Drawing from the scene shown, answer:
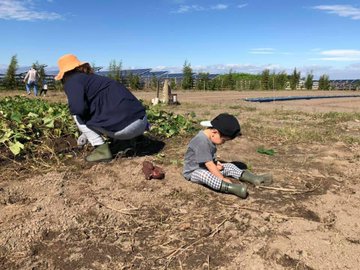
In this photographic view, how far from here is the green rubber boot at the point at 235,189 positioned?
11.6 ft

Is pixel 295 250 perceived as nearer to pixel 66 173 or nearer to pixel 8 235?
pixel 8 235

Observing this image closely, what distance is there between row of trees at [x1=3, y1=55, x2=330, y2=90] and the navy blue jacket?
20.7m

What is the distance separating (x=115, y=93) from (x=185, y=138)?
74.1 inches

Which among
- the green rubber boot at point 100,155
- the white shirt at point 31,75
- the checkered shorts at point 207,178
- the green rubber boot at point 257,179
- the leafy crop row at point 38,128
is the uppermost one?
the white shirt at point 31,75

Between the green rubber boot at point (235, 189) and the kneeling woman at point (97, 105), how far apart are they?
138cm

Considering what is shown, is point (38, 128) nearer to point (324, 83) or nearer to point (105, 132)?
point (105, 132)

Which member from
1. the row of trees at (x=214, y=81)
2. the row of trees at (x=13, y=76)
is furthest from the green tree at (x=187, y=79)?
the row of trees at (x=13, y=76)

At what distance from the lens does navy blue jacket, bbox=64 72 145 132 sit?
4.22m

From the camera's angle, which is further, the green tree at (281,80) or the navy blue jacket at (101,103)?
the green tree at (281,80)

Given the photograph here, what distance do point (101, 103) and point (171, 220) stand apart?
1818 millimetres

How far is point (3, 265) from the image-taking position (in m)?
2.48

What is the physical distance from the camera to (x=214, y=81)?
3072cm

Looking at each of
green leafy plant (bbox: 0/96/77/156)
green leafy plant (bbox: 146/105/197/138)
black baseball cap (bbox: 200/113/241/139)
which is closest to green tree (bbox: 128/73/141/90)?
green leafy plant (bbox: 146/105/197/138)

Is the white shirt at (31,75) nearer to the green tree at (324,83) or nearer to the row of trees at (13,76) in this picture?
the row of trees at (13,76)
